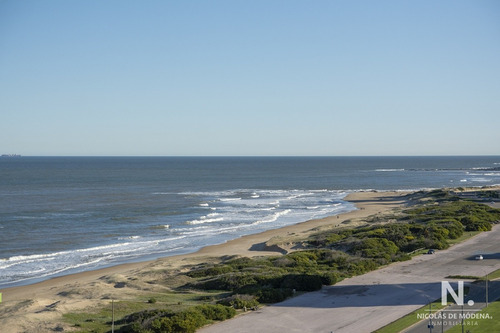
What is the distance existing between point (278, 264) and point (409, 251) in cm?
1049

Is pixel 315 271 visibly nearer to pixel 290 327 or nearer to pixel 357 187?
pixel 290 327

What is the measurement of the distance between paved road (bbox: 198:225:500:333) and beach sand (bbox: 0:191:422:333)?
7001 millimetres

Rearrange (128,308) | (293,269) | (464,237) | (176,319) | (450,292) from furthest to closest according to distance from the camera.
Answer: (464,237) < (293,269) < (450,292) < (128,308) < (176,319)

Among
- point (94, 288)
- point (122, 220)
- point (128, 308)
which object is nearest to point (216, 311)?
point (128, 308)

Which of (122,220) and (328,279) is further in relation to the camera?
(122,220)

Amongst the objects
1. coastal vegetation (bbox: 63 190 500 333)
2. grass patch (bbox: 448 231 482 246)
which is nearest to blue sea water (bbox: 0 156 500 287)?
coastal vegetation (bbox: 63 190 500 333)

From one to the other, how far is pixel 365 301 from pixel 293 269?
26.4 ft

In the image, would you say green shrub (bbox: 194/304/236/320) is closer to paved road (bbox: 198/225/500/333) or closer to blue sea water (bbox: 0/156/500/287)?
paved road (bbox: 198/225/500/333)

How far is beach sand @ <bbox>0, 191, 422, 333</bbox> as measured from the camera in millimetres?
22453

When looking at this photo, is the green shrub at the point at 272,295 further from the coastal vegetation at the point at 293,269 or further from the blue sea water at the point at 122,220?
the blue sea water at the point at 122,220

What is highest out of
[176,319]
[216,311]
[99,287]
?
[176,319]

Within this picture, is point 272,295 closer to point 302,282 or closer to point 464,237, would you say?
point 302,282

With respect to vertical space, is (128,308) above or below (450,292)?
below

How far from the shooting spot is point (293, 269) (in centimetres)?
3256
